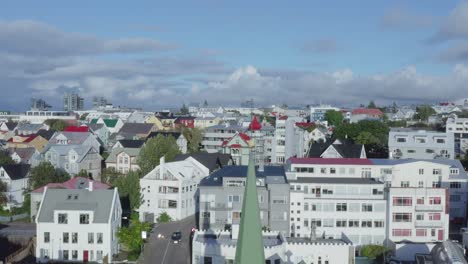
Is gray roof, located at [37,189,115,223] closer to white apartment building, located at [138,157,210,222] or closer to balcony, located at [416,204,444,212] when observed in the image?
white apartment building, located at [138,157,210,222]

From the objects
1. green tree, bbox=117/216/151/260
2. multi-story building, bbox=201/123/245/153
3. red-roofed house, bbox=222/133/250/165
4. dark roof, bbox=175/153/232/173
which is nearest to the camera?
green tree, bbox=117/216/151/260

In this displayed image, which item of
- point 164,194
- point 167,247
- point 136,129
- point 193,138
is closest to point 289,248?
point 167,247

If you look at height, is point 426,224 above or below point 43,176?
below

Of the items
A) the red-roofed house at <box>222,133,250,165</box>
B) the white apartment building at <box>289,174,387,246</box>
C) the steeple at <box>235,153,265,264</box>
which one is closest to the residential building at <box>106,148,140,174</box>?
the red-roofed house at <box>222,133,250,165</box>

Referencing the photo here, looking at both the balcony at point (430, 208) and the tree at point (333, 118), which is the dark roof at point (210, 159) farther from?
the tree at point (333, 118)

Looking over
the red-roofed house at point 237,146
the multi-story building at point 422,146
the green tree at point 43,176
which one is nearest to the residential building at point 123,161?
the green tree at point 43,176

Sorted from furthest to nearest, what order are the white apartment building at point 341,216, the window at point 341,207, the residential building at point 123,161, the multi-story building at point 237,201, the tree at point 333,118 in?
the tree at point 333,118 < the residential building at point 123,161 < the window at point 341,207 < the white apartment building at point 341,216 < the multi-story building at point 237,201

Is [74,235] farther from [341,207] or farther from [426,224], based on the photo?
[426,224]
